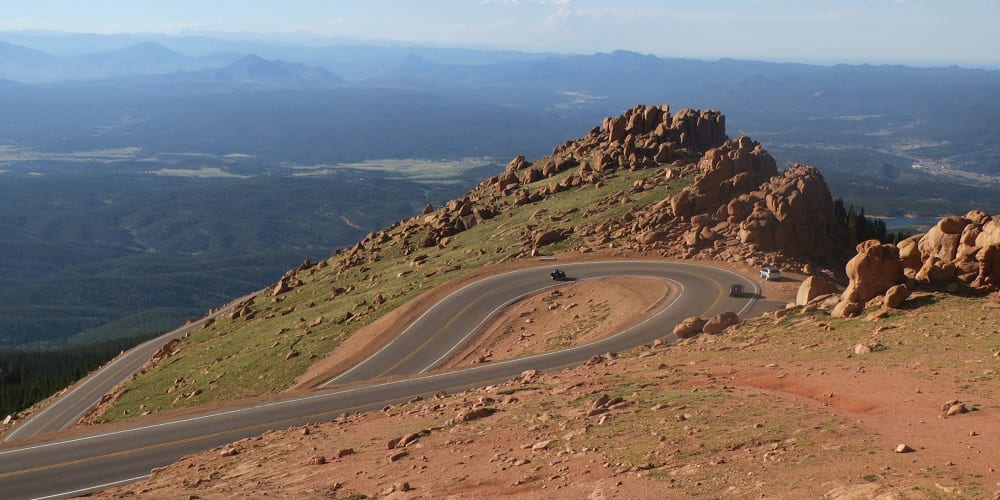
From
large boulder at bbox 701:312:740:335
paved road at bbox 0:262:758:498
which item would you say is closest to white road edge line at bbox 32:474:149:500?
paved road at bbox 0:262:758:498

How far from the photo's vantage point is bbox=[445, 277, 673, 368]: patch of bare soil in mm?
55406

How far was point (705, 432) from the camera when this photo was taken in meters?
26.5

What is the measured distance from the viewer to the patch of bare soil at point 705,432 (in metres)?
22.3

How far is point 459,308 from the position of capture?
212 ft

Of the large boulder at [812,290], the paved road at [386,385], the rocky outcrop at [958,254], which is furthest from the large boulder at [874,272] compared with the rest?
the paved road at [386,385]

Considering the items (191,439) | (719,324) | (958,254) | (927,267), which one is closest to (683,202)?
(719,324)

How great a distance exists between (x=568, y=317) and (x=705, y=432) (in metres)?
33.8

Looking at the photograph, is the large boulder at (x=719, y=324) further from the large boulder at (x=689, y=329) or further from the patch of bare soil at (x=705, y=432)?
the patch of bare soil at (x=705, y=432)

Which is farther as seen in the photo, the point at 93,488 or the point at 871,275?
the point at 871,275

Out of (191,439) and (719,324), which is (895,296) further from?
(191,439)

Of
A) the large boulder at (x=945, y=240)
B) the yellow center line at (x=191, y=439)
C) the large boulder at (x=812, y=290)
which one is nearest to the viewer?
the yellow center line at (x=191, y=439)

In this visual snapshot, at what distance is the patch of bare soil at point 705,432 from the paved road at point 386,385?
13.4 ft

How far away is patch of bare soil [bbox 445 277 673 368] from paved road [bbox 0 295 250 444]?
101 ft

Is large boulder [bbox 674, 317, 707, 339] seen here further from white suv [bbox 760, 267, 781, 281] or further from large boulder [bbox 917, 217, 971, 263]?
white suv [bbox 760, 267, 781, 281]
